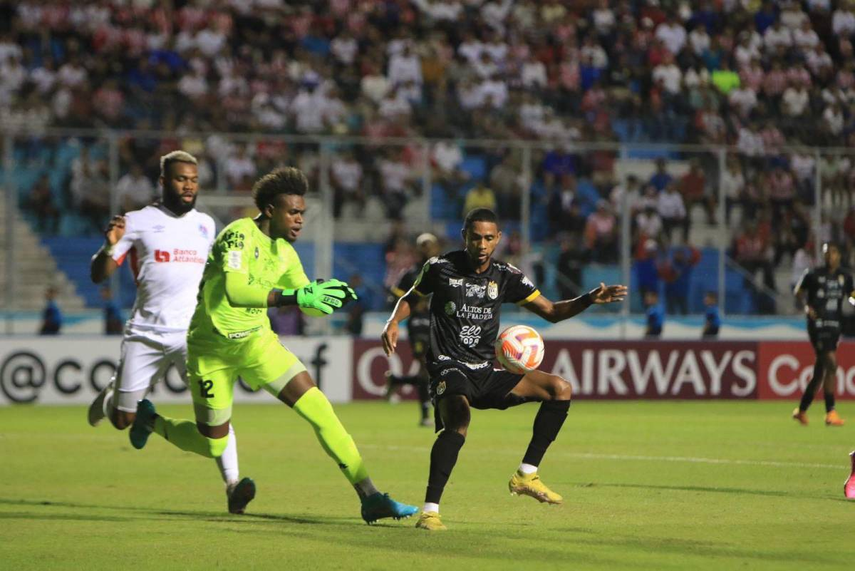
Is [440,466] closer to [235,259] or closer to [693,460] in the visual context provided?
[235,259]

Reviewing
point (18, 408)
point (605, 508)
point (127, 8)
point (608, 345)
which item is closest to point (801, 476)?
point (605, 508)

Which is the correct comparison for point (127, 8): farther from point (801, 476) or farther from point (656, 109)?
point (801, 476)

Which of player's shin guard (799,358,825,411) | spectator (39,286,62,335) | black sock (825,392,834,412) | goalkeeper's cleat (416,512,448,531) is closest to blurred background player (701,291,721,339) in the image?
player's shin guard (799,358,825,411)

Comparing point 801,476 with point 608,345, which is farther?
point 608,345

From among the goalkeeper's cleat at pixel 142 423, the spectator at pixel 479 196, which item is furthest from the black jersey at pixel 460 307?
the spectator at pixel 479 196

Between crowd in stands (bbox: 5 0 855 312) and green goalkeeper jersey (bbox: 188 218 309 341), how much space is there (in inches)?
515

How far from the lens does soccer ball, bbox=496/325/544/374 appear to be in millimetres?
9328

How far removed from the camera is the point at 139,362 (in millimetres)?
10062

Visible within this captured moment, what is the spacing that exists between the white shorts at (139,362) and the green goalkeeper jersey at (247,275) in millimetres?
1009

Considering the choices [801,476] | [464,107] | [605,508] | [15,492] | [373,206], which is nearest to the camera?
[605,508]

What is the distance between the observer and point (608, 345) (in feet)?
77.0

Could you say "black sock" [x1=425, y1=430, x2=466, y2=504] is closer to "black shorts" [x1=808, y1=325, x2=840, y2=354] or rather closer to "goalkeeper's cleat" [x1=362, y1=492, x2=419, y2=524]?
"goalkeeper's cleat" [x1=362, y1=492, x2=419, y2=524]

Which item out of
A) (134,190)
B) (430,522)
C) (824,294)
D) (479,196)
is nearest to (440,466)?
(430,522)

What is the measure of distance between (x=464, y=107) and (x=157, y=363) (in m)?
17.2
